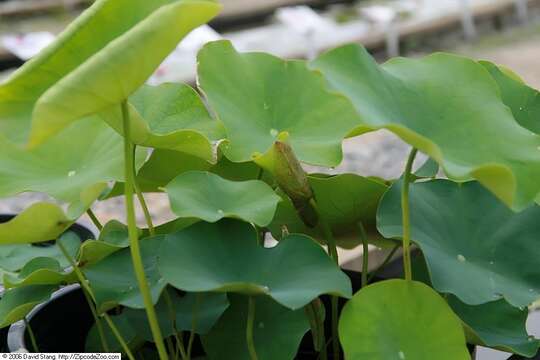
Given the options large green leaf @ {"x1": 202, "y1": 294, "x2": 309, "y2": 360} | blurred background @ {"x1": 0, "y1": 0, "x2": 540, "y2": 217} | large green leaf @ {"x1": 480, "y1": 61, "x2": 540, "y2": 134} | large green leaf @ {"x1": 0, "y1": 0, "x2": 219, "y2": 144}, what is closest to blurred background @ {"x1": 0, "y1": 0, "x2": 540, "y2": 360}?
blurred background @ {"x1": 0, "y1": 0, "x2": 540, "y2": 217}

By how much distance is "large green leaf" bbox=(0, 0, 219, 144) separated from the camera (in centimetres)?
68

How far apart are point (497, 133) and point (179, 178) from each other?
0.90 feet

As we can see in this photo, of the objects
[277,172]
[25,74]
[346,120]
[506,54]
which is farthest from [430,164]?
[506,54]

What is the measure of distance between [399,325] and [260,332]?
141mm

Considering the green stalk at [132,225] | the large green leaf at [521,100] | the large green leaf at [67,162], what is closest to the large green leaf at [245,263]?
the green stalk at [132,225]

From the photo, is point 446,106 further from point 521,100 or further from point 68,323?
point 68,323

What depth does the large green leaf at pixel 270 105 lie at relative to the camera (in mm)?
926

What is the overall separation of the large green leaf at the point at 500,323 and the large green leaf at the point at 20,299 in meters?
0.38

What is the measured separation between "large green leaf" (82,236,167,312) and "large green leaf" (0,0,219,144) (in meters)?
0.14

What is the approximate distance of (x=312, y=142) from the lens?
3.09 feet

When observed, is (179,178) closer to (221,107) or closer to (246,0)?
(221,107)

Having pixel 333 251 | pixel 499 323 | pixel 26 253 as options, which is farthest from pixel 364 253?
pixel 26 253

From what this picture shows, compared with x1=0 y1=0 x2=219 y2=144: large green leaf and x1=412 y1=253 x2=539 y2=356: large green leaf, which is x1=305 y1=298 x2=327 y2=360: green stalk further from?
x1=0 y1=0 x2=219 y2=144: large green leaf

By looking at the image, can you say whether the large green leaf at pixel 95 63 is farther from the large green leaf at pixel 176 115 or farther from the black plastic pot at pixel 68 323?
the black plastic pot at pixel 68 323
